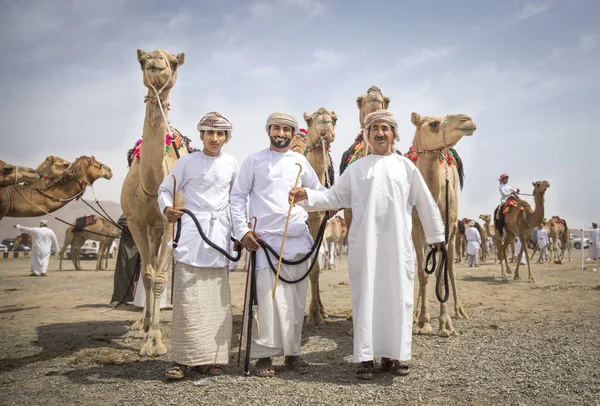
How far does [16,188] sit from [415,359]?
586 cm

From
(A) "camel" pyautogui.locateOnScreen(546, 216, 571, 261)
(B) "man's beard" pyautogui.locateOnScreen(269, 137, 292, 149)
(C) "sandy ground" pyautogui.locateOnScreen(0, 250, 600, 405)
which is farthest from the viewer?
(A) "camel" pyautogui.locateOnScreen(546, 216, 571, 261)

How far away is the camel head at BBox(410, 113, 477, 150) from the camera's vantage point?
5426 mm

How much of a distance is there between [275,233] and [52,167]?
458cm

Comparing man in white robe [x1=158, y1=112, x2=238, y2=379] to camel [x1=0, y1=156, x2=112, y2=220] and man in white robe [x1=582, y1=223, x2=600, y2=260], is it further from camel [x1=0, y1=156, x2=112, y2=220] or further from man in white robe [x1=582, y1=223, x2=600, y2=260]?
man in white robe [x1=582, y1=223, x2=600, y2=260]

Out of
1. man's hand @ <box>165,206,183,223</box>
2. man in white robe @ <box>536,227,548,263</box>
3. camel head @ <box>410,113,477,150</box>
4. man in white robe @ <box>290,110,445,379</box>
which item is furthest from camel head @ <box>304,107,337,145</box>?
man in white robe @ <box>536,227,548,263</box>

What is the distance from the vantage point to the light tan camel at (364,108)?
6.09 meters

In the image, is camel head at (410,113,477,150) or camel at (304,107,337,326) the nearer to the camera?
camel head at (410,113,477,150)

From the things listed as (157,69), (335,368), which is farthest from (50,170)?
(335,368)

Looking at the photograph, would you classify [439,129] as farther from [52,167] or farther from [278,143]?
[52,167]

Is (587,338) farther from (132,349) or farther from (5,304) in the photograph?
(5,304)

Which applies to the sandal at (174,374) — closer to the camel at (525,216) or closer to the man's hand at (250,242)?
the man's hand at (250,242)

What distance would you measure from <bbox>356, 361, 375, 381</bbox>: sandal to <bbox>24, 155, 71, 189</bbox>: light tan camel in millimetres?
5448

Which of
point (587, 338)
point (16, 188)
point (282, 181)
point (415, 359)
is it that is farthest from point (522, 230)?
point (16, 188)

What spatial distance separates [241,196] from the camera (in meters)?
4.14
